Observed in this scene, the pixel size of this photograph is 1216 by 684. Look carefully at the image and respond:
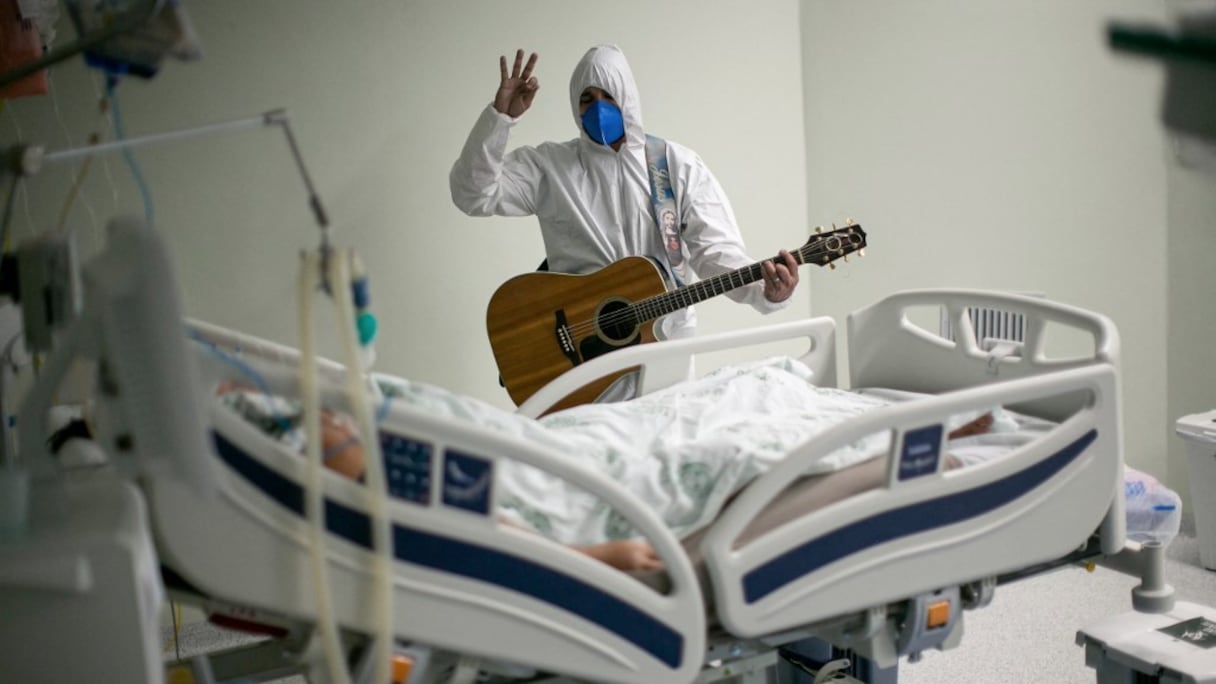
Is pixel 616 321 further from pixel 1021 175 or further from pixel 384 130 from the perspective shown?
pixel 1021 175

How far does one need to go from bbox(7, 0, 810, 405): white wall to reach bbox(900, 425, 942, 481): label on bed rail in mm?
2353

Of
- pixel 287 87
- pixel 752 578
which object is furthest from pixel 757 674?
pixel 287 87

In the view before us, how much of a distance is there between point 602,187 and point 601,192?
2 centimetres

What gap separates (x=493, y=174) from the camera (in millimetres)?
3346

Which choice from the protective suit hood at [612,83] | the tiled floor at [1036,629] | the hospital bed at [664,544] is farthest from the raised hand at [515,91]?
the tiled floor at [1036,629]

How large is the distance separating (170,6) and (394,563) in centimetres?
78

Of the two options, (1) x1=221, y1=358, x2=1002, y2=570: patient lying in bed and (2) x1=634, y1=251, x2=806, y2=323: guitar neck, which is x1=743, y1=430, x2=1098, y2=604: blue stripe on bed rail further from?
(2) x1=634, y1=251, x2=806, y2=323: guitar neck

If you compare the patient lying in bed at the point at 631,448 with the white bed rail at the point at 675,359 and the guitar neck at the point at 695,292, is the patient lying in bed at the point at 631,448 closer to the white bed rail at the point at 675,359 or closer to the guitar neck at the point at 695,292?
the white bed rail at the point at 675,359

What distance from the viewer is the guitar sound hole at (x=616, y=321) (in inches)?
126

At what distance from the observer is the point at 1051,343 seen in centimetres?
401

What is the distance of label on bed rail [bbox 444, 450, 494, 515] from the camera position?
59.8 inches

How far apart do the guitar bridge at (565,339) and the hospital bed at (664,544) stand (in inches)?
53.4

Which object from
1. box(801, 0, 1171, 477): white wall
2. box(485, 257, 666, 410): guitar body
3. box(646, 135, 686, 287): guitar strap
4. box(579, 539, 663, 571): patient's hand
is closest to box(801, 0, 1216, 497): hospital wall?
box(801, 0, 1171, 477): white wall

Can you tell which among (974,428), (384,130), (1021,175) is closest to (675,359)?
(974,428)
